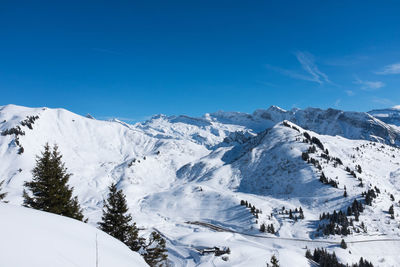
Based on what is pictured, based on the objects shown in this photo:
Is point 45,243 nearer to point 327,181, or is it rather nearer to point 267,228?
point 267,228

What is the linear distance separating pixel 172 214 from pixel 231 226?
30003mm

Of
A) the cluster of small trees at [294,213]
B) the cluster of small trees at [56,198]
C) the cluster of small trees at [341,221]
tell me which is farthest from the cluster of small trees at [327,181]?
the cluster of small trees at [56,198]

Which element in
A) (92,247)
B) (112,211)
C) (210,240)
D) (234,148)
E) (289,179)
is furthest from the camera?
(234,148)

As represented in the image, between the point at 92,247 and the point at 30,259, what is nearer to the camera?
the point at 30,259

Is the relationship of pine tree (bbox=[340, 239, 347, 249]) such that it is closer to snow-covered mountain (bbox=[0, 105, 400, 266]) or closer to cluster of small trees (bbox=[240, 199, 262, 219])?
snow-covered mountain (bbox=[0, 105, 400, 266])

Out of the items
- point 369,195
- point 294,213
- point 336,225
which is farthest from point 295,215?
point 369,195

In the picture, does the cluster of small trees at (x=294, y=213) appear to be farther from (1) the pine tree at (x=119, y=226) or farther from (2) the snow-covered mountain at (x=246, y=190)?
(1) the pine tree at (x=119, y=226)

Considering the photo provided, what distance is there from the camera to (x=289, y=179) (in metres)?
110

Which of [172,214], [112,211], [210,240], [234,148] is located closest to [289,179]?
[172,214]

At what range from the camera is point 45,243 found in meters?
4.09

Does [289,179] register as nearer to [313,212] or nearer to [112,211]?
[313,212]

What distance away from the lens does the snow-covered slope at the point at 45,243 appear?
137 inches

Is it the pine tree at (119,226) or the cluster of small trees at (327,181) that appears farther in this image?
the cluster of small trees at (327,181)

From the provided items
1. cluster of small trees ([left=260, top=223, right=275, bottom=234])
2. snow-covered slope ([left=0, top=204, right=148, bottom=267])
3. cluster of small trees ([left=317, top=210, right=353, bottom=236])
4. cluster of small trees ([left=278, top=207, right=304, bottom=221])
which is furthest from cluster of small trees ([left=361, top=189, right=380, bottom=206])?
snow-covered slope ([left=0, top=204, right=148, bottom=267])
